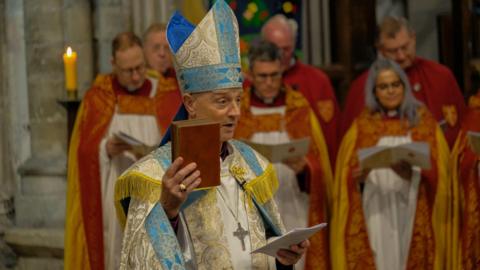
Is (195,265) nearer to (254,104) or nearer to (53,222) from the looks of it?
(254,104)

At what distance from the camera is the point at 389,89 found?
675 centimetres

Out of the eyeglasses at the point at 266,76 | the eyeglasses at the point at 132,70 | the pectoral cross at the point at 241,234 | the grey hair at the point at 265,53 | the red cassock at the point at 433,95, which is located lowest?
the pectoral cross at the point at 241,234

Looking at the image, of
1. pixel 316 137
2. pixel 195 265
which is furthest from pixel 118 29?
pixel 195 265

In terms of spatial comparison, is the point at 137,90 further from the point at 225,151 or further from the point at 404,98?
the point at 225,151

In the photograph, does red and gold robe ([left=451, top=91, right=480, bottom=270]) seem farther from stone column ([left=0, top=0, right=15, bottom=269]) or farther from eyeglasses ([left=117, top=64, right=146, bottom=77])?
stone column ([left=0, top=0, right=15, bottom=269])

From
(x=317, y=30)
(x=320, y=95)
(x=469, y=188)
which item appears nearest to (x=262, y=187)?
(x=469, y=188)

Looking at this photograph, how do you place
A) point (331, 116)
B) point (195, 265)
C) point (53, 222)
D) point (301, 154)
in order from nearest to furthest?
1. point (195, 265)
2. point (301, 154)
3. point (331, 116)
4. point (53, 222)

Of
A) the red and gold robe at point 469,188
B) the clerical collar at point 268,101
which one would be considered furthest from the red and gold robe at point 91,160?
the red and gold robe at point 469,188

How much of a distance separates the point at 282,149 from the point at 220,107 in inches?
92.1

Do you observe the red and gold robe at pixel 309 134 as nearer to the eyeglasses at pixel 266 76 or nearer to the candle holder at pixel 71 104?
the eyeglasses at pixel 266 76

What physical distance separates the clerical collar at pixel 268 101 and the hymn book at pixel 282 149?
17.5 inches

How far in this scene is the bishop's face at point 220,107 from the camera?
4.25 meters

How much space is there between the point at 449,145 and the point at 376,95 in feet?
1.89

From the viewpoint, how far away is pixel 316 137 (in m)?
7.04
